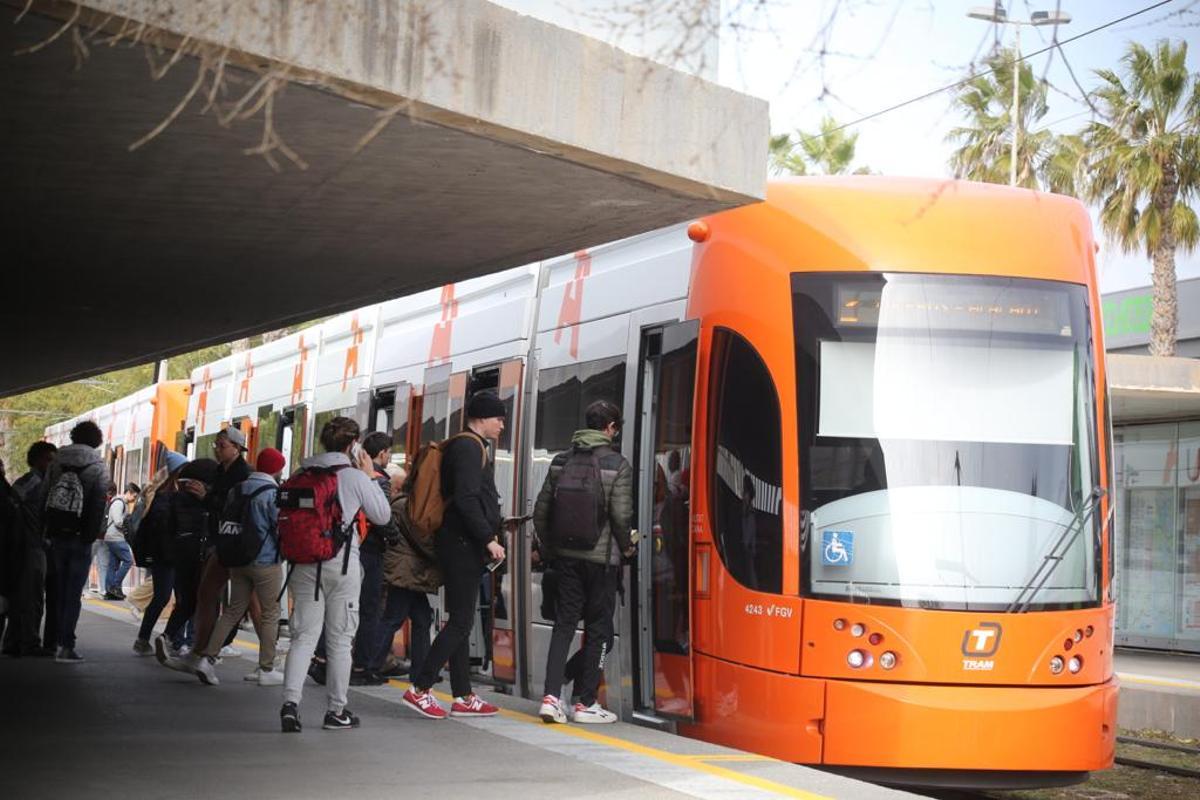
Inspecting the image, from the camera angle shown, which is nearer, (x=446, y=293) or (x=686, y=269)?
(x=686, y=269)

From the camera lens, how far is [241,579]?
11547mm

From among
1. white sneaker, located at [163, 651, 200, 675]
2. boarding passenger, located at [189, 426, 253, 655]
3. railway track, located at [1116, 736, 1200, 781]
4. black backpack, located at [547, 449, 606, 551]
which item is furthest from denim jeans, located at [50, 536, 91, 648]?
railway track, located at [1116, 736, 1200, 781]

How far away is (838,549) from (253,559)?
4.32 metres

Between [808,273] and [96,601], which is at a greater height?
[808,273]

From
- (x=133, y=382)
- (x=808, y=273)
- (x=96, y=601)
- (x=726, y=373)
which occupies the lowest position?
(x=96, y=601)

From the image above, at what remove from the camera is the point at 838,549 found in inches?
345

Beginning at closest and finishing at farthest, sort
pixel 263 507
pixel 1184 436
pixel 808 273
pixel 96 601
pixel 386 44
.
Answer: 1. pixel 386 44
2. pixel 808 273
3. pixel 263 507
4. pixel 1184 436
5. pixel 96 601

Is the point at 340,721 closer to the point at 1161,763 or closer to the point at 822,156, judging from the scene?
the point at 1161,763

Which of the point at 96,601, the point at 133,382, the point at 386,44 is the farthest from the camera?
the point at 133,382

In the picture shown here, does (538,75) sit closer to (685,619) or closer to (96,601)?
(685,619)

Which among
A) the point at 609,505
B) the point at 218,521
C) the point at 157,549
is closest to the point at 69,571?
the point at 157,549

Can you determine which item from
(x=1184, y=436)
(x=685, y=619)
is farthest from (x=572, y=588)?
(x=1184, y=436)

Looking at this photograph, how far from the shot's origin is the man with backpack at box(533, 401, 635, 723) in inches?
363

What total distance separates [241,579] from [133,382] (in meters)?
55.1
